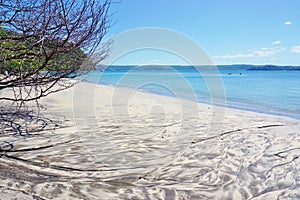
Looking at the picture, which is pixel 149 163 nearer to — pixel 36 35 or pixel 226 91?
pixel 36 35

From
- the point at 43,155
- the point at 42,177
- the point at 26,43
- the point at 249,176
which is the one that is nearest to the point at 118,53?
the point at 26,43

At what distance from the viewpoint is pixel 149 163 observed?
4.17m

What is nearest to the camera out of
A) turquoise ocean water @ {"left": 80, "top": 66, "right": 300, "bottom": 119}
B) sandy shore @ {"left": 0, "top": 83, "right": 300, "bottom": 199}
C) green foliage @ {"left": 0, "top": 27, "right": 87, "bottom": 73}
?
sandy shore @ {"left": 0, "top": 83, "right": 300, "bottom": 199}

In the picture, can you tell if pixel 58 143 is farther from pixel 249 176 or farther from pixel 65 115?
pixel 249 176

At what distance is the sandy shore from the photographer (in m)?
3.16

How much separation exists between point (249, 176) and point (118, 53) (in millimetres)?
4555

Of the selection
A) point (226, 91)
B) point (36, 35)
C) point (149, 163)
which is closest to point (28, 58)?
point (36, 35)

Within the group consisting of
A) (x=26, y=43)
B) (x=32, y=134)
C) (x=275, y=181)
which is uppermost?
(x=26, y=43)

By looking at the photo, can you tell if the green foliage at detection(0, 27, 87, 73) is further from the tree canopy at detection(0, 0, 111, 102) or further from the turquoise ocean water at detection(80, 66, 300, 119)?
the turquoise ocean water at detection(80, 66, 300, 119)

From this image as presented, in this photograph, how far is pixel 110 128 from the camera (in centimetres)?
648

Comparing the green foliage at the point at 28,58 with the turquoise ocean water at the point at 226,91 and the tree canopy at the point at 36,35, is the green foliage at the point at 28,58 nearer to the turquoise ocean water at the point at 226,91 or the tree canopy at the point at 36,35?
the tree canopy at the point at 36,35

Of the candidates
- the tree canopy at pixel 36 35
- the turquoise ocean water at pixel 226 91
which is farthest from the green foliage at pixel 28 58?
the turquoise ocean water at pixel 226 91

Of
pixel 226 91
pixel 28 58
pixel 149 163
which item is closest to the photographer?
pixel 149 163

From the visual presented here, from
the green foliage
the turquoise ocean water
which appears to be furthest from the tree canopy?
the turquoise ocean water
